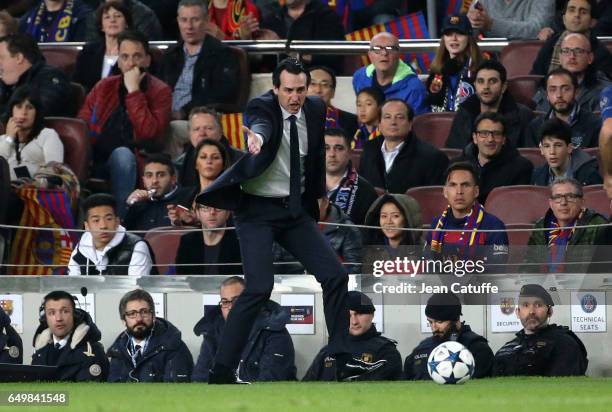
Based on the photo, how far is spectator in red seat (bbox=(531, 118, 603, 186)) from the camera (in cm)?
1135

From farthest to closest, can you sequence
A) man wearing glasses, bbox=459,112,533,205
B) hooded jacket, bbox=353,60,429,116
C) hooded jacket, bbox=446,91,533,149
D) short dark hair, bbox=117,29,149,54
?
short dark hair, bbox=117,29,149,54, hooded jacket, bbox=353,60,429,116, hooded jacket, bbox=446,91,533,149, man wearing glasses, bbox=459,112,533,205

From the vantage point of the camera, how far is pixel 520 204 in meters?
11.2

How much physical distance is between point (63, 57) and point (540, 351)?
6.79m

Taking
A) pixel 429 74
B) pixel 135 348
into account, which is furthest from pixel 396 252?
pixel 429 74

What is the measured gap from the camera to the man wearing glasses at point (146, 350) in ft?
33.2

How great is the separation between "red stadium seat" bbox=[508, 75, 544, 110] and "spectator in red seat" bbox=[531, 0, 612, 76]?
163mm

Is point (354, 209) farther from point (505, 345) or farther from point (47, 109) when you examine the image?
point (47, 109)

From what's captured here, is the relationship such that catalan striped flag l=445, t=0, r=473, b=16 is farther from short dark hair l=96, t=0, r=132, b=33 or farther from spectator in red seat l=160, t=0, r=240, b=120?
short dark hair l=96, t=0, r=132, b=33

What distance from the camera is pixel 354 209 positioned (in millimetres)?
11125

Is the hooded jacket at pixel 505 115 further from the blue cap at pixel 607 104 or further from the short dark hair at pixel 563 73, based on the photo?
the blue cap at pixel 607 104

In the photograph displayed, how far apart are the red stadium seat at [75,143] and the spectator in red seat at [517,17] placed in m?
4.01

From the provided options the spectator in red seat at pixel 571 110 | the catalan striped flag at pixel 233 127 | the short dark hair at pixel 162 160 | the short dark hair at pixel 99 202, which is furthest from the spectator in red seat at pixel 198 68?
the spectator in red seat at pixel 571 110

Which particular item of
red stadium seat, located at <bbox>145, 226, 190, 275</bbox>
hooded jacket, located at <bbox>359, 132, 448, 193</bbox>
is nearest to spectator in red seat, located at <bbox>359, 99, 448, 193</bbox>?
hooded jacket, located at <bbox>359, 132, 448, 193</bbox>

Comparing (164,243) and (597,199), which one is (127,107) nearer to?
(164,243)
